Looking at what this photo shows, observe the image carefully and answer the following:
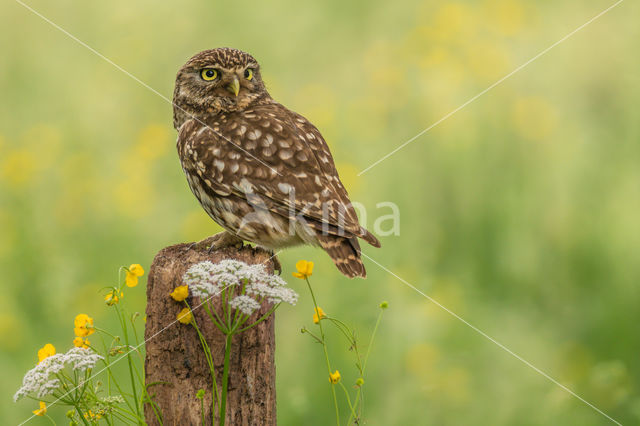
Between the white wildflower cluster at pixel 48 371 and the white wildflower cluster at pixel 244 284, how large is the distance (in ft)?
1.80

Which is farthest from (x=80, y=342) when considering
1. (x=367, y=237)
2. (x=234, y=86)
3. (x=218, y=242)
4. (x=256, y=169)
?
(x=234, y=86)

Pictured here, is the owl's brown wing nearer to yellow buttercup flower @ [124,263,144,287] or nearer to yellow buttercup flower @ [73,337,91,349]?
yellow buttercup flower @ [124,263,144,287]

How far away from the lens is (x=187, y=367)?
3.71 meters

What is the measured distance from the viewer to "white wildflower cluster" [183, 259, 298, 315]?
3.28m

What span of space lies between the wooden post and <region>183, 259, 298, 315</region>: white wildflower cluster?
30 centimetres

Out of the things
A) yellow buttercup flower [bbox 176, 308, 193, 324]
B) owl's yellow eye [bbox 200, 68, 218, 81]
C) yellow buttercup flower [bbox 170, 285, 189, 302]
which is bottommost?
yellow buttercup flower [bbox 176, 308, 193, 324]

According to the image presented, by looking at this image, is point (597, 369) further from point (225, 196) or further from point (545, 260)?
point (225, 196)

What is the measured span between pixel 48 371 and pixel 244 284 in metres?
0.92

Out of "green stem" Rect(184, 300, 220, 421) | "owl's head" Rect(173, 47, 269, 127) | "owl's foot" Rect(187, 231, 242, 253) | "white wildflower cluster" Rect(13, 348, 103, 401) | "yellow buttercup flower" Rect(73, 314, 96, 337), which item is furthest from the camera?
"owl's head" Rect(173, 47, 269, 127)

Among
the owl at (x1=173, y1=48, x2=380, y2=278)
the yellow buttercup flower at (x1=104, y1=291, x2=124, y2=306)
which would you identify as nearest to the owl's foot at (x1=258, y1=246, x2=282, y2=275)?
the owl at (x1=173, y1=48, x2=380, y2=278)

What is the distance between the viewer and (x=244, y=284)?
11.5 ft

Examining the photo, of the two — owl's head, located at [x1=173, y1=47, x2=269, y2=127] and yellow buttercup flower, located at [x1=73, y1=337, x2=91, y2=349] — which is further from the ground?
owl's head, located at [x1=173, y1=47, x2=269, y2=127]

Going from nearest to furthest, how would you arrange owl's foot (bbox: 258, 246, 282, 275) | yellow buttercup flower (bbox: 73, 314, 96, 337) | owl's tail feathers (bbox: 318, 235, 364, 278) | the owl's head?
yellow buttercup flower (bbox: 73, 314, 96, 337) < owl's tail feathers (bbox: 318, 235, 364, 278) < owl's foot (bbox: 258, 246, 282, 275) < the owl's head

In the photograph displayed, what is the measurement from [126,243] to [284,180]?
1.75 m
